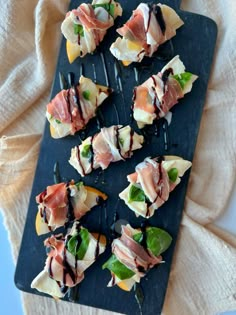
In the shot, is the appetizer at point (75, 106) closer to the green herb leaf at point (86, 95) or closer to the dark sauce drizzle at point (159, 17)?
the green herb leaf at point (86, 95)

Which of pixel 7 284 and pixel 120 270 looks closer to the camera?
pixel 120 270

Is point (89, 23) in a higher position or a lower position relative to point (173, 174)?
higher

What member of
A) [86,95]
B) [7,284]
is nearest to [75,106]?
[86,95]

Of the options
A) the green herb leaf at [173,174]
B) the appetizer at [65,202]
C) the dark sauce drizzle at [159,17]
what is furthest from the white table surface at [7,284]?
the dark sauce drizzle at [159,17]

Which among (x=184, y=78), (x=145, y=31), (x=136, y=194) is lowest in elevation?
(x=136, y=194)

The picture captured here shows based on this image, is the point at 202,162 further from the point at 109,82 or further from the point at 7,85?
the point at 7,85

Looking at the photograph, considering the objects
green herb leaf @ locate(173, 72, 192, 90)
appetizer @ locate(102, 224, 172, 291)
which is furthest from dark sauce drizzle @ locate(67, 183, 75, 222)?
green herb leaf @ locate(173, 72, 192, 90)

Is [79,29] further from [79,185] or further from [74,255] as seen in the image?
[74,255]
